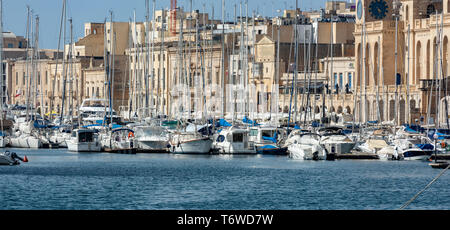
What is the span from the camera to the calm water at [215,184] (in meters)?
47.3

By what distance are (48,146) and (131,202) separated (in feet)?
154

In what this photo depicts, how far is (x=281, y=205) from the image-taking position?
46.9m

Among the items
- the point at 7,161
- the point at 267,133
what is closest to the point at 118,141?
the point at 267,133

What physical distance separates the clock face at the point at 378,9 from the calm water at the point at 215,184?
49013 mm

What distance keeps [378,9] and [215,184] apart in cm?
7142

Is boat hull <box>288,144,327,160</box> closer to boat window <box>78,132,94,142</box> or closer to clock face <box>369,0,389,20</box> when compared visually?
boat window <box>78,132,94,142</box>

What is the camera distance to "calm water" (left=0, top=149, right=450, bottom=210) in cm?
4728

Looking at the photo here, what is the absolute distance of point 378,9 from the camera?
124375 mm

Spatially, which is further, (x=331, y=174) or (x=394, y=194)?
(x=331, y=174)

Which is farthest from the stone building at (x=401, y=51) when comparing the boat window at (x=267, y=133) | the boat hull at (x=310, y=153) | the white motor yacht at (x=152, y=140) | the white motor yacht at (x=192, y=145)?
the boat hull at (x=310, y=153)
